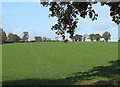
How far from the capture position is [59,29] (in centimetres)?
1054

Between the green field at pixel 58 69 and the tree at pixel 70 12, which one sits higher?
the tree at pixel 70 12

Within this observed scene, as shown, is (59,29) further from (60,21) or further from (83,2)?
(83,2)

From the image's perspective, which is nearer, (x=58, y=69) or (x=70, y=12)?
(x=70, y=12)

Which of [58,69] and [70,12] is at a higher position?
[70,12]

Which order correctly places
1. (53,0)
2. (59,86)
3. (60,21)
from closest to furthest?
(59,86) < (53,0) < (60,21)

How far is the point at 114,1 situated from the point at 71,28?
131 inches

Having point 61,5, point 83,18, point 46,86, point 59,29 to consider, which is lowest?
point 46,86

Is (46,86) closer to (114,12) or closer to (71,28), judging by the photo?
(71,28)

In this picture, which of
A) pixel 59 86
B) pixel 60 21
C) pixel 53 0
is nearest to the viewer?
pixel 59 86

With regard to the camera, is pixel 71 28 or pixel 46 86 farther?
pixel 71 28

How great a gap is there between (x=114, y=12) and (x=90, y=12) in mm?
1782

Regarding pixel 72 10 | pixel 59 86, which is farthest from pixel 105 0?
pixel 59 86

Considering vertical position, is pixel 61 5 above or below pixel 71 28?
above

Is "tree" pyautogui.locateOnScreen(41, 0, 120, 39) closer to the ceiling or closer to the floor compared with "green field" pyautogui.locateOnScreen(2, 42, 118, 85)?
closer to the ceiling
